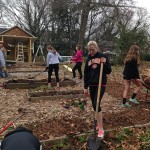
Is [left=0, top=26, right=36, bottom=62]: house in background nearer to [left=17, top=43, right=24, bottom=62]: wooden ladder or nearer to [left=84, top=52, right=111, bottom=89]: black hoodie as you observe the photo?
[left=17, top=43, right=24, bottom=62]: wooden ladder

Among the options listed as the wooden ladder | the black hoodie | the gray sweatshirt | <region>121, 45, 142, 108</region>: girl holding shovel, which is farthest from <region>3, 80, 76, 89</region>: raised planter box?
the wooden ladder

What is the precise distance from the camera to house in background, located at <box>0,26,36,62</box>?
94.6 feet

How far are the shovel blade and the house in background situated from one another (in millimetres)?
24587

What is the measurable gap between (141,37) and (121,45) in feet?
5.61

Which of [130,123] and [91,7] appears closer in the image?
[130,123]

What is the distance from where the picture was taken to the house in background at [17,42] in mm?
28825

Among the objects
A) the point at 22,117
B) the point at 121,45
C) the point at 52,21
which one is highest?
the point at 52,21

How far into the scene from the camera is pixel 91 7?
3072 cm

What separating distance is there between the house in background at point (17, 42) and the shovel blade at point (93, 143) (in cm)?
2459

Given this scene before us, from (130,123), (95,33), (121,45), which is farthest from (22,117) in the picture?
(95,33)

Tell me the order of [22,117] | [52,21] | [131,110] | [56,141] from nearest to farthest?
1. [56,141]
2. [22,117]
3. [131,110]
4. [52,21]

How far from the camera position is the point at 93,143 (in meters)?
4.59

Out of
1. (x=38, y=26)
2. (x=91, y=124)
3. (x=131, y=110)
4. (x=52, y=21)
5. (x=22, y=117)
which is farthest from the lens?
(x=38, y=26)

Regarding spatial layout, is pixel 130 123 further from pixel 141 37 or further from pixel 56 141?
pixel 141 37
